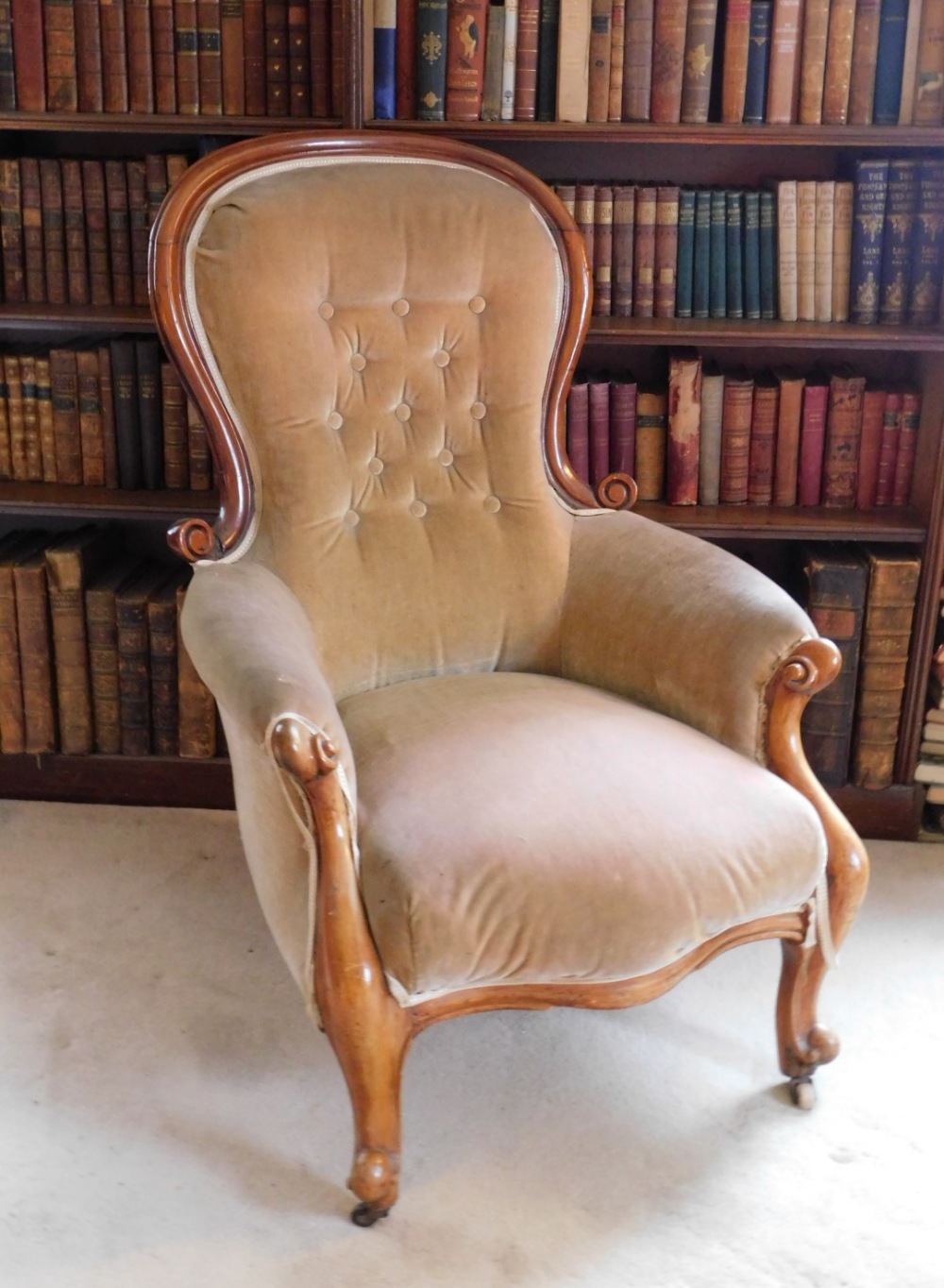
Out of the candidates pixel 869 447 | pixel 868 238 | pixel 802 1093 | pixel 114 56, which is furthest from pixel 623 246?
pixel 802 1093

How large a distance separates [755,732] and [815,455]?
818 millimetres

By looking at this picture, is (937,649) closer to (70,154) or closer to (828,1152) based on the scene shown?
(828,1152)

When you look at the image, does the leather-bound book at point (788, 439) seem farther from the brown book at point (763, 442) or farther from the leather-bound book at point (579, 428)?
the leather-bound book at point (579, 428)

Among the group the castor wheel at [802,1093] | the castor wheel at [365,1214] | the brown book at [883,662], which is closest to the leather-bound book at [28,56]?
the brown book at [883,662]

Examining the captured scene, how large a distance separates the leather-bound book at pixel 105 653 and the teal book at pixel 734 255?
114 centimetres

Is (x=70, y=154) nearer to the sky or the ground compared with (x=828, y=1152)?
nearer to the sky

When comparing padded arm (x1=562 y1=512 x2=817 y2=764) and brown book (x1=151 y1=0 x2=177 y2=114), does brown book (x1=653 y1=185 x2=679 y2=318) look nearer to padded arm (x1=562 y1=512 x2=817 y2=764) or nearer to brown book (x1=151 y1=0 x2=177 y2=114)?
padded arm (x1=562 y1=512 x2=817 y2=764)

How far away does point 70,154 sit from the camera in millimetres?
2371

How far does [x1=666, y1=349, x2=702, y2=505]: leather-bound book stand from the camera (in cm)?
226

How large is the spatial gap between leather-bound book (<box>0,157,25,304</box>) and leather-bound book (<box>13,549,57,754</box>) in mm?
449

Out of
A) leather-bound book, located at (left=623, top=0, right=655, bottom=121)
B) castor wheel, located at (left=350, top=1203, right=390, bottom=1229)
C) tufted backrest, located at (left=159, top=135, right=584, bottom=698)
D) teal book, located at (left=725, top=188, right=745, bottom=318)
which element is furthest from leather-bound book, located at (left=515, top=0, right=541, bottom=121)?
castor wheel, located at (left=350, top=1203, right=390, bottom=1229)

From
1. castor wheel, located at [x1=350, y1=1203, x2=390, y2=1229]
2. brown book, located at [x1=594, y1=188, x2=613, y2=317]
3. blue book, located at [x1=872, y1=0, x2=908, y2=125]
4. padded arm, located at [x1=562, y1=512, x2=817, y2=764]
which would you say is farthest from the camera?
brown book, located at [x1=594, y1=188, x2=613, y2=317]

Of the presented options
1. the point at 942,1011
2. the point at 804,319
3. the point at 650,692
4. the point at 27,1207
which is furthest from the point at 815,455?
the point at 27,1207

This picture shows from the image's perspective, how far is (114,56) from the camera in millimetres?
2139
